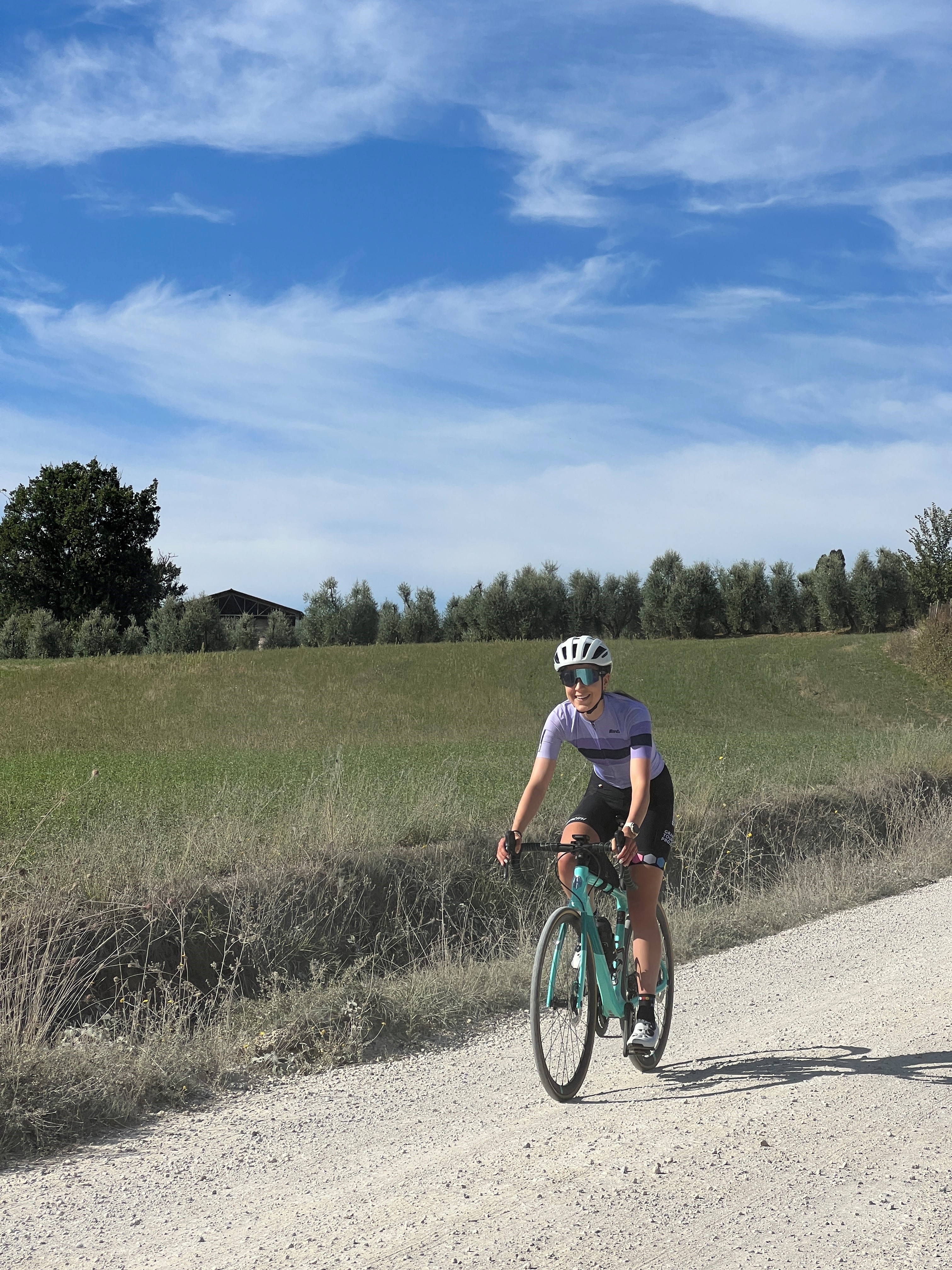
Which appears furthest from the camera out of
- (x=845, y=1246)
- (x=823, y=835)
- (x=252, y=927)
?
(x=823, y=835)

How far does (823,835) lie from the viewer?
48.1ft

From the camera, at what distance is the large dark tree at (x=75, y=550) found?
70.4 metres

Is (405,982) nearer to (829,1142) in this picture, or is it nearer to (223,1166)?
(223,1166)

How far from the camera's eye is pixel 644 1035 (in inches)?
200

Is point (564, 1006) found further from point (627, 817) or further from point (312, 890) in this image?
point (312, 890)

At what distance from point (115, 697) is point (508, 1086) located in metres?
41.4

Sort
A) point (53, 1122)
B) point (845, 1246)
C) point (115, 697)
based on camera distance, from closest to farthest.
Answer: point (845, 1246), point (53, 1122), point (115, 697)

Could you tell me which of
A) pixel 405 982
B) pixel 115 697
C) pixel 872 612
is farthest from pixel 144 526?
pixel 405 982

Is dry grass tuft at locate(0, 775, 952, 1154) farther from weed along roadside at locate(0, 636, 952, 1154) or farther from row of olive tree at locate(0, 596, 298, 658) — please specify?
row of olive tree at locate(0, 596, 298, 658)

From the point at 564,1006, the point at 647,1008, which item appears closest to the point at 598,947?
the point at 564,1006

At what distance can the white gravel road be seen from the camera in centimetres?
338

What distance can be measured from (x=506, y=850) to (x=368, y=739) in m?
30.8

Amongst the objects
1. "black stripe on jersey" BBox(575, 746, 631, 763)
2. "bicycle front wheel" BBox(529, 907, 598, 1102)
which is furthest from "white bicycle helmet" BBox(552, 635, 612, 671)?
"bicycle front wheel" BBox(529, 907, 598, 1102)

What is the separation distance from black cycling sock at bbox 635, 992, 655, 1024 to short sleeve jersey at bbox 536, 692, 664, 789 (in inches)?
40.4
